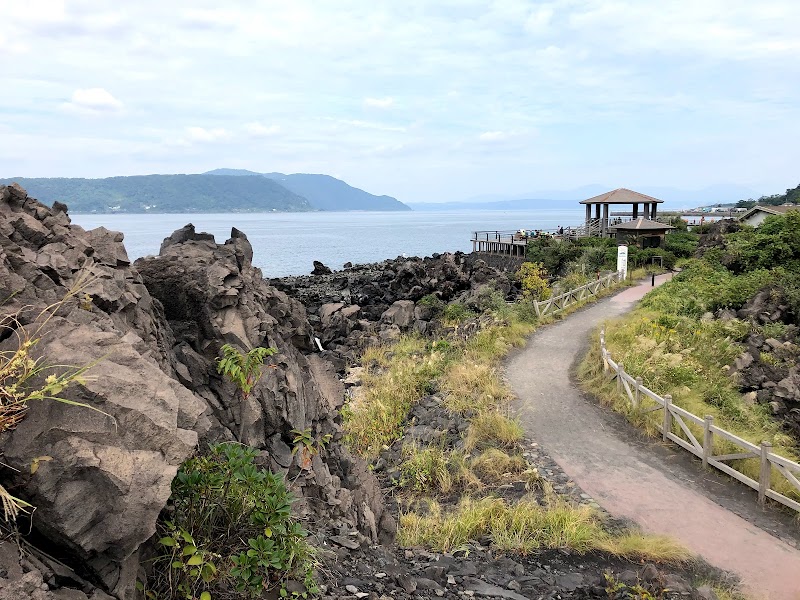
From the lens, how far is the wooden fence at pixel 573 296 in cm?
2712

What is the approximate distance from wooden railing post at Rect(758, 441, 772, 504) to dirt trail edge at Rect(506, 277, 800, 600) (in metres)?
0.36

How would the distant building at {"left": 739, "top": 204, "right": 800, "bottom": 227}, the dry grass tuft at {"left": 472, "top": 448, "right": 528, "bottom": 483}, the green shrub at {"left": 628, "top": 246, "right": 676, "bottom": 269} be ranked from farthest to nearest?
the distant building at {"left": 739, "top": 204, "right": 800, "bottom": 227}, the green shrub at {"left": 628, "top": 246, "right": 676, "bottom": 269}, the dry grass tuft at {"left": 472, "top": 448, "right": 528, "bottom": 483}

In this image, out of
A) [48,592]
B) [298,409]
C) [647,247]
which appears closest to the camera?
[48,592]

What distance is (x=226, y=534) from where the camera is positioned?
5191 mm

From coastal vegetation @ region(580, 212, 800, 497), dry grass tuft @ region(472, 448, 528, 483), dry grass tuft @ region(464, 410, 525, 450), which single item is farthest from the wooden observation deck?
dry grass tuft @ region(472, 448, 528, 483)

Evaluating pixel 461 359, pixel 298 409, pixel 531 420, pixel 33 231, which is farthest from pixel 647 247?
pixel 33 231

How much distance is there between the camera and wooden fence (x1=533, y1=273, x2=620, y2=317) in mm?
27119

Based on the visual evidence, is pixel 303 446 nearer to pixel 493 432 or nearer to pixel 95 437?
pixel 95 437

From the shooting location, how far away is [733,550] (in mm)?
9609

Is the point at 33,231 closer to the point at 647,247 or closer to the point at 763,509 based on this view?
the point at 763,509

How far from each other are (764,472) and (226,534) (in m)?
10.3

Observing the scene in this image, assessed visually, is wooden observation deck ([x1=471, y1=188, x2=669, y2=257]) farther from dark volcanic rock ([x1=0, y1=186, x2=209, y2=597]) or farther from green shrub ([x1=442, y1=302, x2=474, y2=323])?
dark volcanic rock ([x1=0, y1=186, x2=209, y2=597])

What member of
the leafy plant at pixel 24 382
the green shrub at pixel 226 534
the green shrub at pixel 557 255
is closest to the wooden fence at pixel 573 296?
the green shrub at pixel 557 255

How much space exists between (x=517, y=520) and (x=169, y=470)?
7161mm
